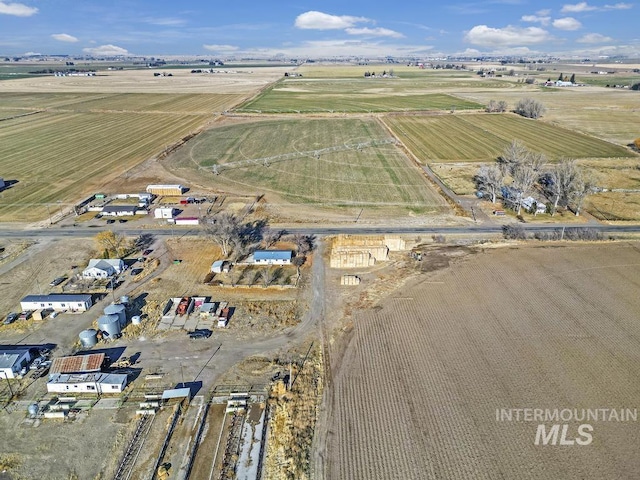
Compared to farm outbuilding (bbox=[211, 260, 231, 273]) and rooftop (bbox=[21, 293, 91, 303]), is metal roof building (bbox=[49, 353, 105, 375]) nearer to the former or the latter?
rooftop (bbox=[21, 293, 91, 303])

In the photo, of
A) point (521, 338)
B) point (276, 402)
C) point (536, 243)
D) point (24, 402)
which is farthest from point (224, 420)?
point (536, 243)

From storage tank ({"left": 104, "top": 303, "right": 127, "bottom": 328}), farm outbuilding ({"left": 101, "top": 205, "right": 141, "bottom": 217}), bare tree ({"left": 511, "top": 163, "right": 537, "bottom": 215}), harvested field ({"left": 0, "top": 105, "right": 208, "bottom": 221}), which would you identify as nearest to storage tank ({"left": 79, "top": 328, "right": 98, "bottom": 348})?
storage tank ({"left": 104, "top": 303, "right": 127, "bottom": 328})

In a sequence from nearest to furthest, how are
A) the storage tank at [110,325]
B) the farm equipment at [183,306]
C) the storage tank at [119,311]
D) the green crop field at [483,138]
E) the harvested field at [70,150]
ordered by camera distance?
the storage tank at [110,325], the storage tank at [119,311], the farm equipment at [183,306], the harvested field at [70,150], the green crop field at [483,138]

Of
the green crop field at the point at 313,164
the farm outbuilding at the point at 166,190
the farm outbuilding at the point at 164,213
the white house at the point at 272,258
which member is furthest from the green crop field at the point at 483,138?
the farm outbuilding at the point at 164,213

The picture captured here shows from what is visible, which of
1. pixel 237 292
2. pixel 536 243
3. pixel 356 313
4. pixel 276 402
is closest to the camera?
pixel 276 402

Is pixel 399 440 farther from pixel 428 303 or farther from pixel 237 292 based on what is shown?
pixel 237 292

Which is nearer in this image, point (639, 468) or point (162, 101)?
point (639, 468)

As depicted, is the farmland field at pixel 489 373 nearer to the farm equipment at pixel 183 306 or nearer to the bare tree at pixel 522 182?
the farm equipment at pixel 183 306
